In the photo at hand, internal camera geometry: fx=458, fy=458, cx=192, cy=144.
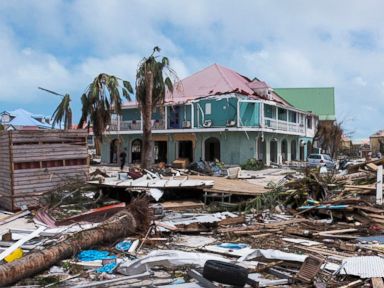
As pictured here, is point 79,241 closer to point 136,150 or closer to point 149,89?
point 149,89

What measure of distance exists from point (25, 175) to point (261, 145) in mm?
26927

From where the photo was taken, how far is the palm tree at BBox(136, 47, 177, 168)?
20828 mm

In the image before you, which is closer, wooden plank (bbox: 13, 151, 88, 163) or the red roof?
wooden plank (bbox: 13, 151, 88, 163)

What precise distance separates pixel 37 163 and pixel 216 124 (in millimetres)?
23558

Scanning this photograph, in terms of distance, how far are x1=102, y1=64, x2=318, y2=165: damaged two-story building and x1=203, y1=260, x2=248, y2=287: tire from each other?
1072 inches

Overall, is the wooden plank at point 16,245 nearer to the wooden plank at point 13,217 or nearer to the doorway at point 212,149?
the wooden plank at point 13,217

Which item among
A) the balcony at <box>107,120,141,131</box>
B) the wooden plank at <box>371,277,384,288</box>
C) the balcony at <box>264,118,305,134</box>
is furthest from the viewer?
the balcony at <box>107,120,141,131</box>

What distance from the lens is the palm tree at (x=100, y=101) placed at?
1125 inches

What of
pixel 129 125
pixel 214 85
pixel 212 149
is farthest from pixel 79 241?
pixel 129 125

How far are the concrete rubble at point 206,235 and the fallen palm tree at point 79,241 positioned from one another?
25 mm

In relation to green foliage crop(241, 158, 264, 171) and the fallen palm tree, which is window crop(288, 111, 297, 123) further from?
the fallen palm tree

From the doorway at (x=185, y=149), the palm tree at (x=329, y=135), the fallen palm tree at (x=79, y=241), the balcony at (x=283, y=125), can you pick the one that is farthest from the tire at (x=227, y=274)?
the palm tree at (x=329, y=135)

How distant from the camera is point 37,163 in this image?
1423 centimetres

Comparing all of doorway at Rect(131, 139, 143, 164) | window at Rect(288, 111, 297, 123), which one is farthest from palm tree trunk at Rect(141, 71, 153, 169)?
window at Rect(288, 111, 297, 123)
